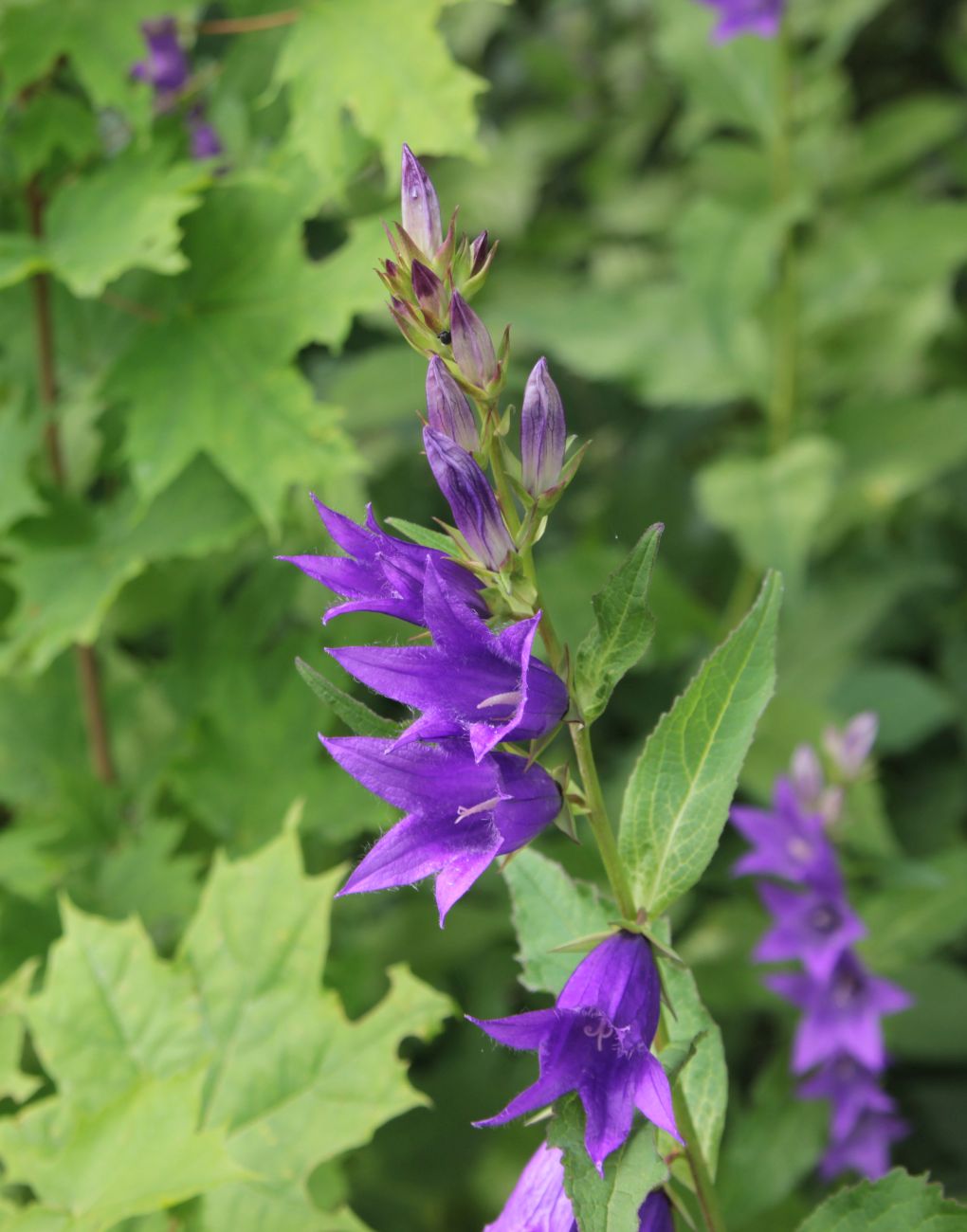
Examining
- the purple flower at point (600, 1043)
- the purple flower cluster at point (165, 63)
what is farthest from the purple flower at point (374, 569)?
the purple flower cluster at point (165, 63)

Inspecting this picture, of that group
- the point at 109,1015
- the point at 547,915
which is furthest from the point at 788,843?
the point at 109,1015

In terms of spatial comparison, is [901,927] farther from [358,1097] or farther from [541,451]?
[541,451]

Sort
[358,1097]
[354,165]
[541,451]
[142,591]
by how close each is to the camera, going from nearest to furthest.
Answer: [541,451] < [358,1097] < [354,165] < [142,591]

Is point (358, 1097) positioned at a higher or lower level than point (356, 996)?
higher

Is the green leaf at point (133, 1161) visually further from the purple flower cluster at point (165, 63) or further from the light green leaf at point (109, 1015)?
the purple flower cluster at point (165, 63)

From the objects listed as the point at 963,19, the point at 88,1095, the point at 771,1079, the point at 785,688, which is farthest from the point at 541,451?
the point at 963,19

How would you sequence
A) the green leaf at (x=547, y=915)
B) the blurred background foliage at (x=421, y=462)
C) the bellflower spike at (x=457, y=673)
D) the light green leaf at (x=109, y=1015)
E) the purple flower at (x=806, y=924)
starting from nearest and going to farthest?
1. the bellflower spike at (x=457, y=673)
2. the green leaf at (x=547, y=915)
3. the light green leaf at (x=109, y=1015)
4. the blurred background foliage at (x=421, y=462)
5. the purple flower at (x=806, y=924)
